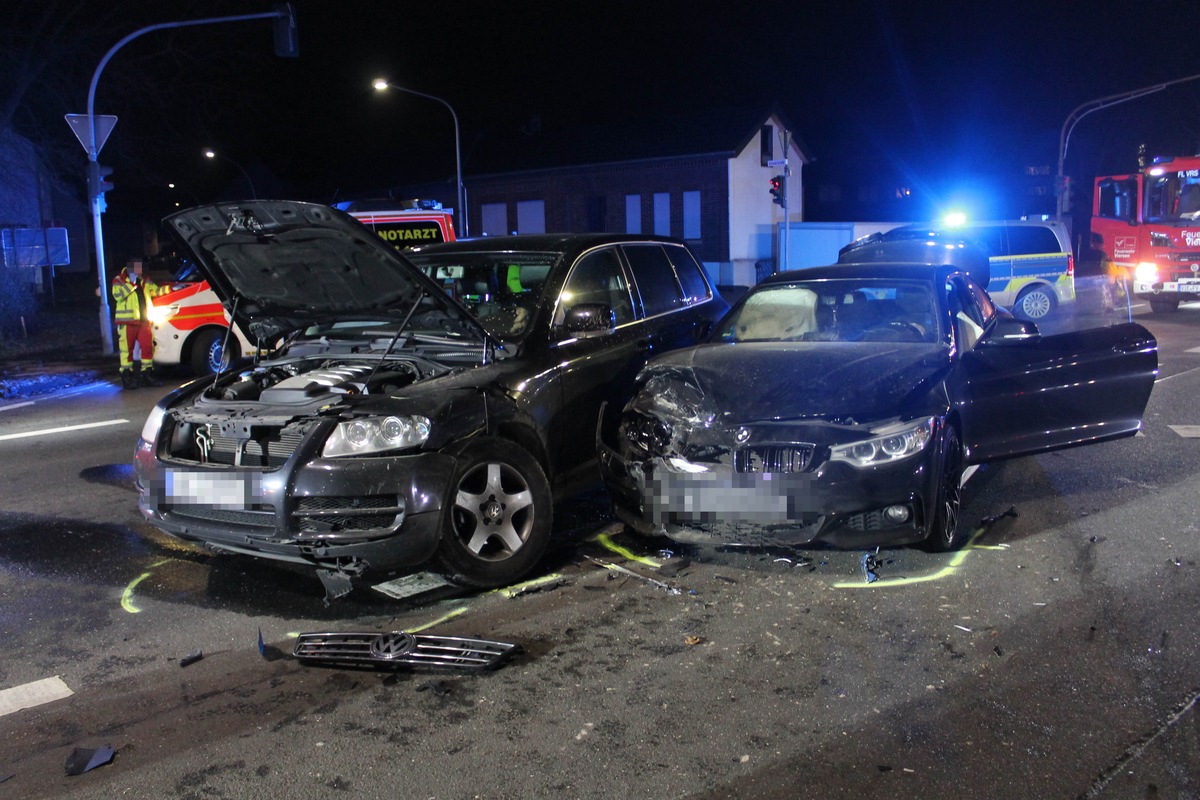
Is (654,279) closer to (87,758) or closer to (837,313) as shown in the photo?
(837,313)

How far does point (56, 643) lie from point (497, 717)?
2200 millimetres

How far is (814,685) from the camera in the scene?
378 centimetres

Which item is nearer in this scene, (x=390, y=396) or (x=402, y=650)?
(x=402, y=650)

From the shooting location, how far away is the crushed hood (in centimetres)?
488

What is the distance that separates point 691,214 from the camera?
36031mm

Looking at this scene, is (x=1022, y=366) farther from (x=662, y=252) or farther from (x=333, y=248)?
(x=333, y=248)

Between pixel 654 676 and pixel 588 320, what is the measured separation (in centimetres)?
233

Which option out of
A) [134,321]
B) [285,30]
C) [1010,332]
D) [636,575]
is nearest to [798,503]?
[636,575]

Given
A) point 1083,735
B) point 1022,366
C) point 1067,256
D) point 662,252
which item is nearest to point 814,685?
point 1083,735

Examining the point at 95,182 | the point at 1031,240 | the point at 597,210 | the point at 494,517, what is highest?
the point at 597,210

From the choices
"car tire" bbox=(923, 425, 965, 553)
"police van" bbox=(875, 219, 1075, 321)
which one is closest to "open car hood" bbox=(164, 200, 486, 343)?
"car tire" bbox=(923, 425, 965, 553)

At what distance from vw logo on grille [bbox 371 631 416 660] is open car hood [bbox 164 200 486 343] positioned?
1.72 metres

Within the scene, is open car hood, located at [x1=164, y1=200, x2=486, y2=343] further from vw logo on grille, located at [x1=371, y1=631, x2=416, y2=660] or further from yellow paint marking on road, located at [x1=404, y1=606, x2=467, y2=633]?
vw logo on grille, located at [x1=371, y1=631, x2=416, y2=660]

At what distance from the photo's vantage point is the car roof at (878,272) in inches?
250
